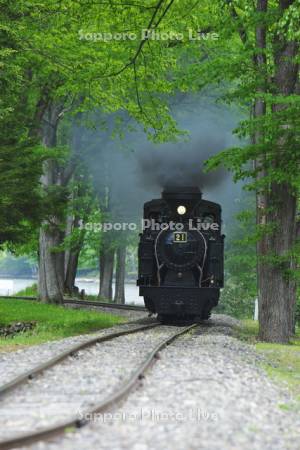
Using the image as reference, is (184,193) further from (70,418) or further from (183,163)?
(70,418)

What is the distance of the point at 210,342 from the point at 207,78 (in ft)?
21.4

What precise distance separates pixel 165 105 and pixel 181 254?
5598 mm

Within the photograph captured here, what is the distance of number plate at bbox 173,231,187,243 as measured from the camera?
66.8ft

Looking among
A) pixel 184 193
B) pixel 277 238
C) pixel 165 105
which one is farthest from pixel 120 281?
pixel 277 238

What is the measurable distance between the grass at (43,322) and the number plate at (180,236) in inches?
139

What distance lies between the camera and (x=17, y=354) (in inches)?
483

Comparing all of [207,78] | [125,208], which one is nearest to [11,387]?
[207,78]

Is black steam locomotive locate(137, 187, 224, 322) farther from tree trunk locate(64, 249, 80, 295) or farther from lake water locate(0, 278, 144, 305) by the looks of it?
lake water locate(0, 278, 144, 305)

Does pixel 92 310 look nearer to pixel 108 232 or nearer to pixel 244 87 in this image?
pixel 108 232

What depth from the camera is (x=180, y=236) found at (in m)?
20.4

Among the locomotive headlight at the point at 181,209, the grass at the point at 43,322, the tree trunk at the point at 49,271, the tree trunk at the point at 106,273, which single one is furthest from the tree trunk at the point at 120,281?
the locomotive headlight at the point at 181,209

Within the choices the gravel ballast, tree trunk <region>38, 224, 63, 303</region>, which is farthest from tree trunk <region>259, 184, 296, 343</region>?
tree trunk <region>38, 224, 63, 303</region>

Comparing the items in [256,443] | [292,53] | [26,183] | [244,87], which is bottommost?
[256,443]

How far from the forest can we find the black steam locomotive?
103 centimetres
